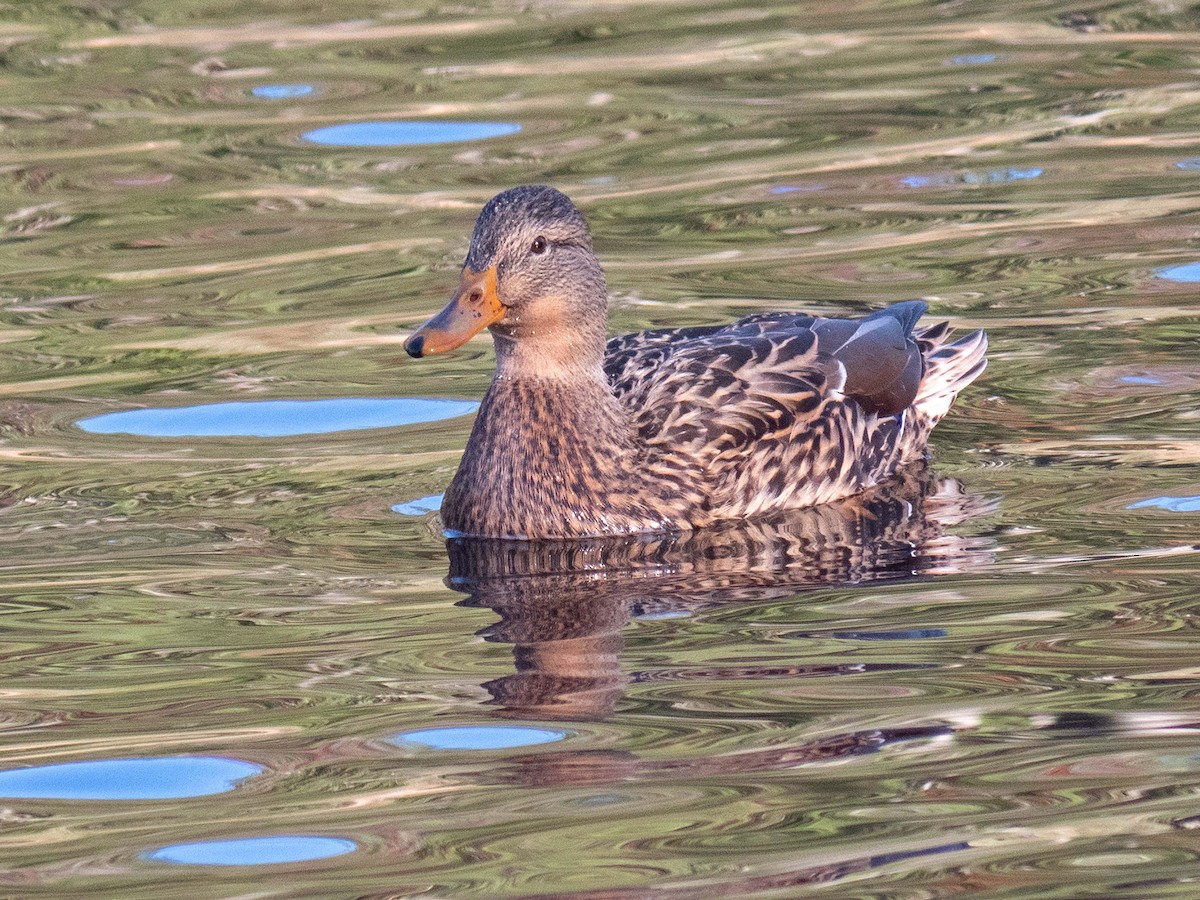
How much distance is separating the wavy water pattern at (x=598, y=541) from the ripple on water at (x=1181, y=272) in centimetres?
3

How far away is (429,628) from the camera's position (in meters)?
7.10

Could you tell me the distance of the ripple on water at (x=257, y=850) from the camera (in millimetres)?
5273

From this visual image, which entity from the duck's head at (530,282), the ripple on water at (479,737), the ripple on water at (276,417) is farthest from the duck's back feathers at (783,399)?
the ripple on water at (479,737)

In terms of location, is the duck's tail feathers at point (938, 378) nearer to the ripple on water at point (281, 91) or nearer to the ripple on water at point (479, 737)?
the ripple on water at point (479, 737)

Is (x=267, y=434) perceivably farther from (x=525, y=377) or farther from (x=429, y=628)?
(x=429, y=628)

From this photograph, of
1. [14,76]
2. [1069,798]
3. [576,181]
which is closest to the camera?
[1069,798]

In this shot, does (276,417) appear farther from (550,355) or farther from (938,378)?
(938,378)

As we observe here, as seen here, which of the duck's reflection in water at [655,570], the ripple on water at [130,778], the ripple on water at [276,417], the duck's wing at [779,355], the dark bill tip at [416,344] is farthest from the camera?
the ripple on water at [276,417]

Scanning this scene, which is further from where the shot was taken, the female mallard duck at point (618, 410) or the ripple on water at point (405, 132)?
the ripple on water at point (405, 132)

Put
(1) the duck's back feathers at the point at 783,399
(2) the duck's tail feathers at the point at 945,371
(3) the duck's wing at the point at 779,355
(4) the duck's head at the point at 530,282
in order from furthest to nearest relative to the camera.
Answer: (2) the duck's tail feathers at the point at 945,371 < (3) the duck's wing at the point at 779,355 < (1) the duck's back feathers at the point at 783,399 < (4) the duck's head at the point at 530,282

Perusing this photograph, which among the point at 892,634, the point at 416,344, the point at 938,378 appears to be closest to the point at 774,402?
the point at 938,378

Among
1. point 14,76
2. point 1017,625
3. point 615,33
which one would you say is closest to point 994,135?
point 615,33

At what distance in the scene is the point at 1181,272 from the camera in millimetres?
11234

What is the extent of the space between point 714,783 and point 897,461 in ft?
12.5
